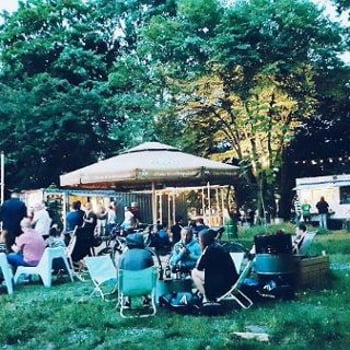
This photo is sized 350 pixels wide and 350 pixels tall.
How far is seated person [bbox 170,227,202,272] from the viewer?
28.0 ft

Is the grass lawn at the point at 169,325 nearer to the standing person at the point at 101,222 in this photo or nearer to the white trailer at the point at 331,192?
the standing person at the point at 101,222

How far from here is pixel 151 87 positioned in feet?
80.3

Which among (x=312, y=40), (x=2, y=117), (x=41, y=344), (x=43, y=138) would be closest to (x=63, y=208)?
(x=43, y=138)

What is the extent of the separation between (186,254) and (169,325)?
7.10ft

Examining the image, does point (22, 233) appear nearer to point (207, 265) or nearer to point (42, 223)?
point (42, 223)

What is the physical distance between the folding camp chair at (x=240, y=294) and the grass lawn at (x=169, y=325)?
12 centimetres

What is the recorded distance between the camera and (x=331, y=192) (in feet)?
88.7

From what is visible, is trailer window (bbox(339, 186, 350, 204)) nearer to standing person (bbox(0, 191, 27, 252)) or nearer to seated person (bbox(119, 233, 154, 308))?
standing person (bbox(0, 191, 27, 252))

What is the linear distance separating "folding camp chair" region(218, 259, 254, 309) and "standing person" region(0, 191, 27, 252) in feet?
15.9

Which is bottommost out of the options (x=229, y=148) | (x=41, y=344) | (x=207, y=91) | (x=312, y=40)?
(x=41, y=344)

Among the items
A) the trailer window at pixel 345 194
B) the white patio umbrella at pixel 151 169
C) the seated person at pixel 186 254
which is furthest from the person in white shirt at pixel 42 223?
the trailer window at pixel 345 194

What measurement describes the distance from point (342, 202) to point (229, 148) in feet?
17.7

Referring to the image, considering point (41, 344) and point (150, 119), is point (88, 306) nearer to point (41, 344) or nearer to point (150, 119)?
point (41, 344)

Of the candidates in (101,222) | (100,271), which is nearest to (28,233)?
(100,271)
